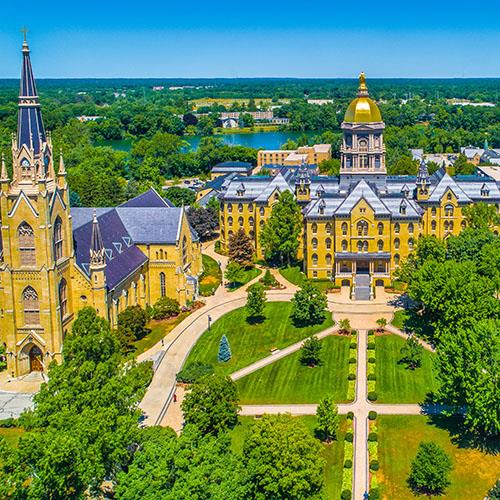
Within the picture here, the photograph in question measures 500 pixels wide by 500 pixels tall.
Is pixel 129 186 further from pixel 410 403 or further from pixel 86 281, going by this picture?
pixel 410 403

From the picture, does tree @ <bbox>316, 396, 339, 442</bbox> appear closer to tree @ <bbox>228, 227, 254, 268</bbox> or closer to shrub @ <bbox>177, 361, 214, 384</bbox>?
shrub @ <bbox>177, 361, 214, 384</bbox>

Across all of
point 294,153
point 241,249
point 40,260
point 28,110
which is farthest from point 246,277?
point 294,153

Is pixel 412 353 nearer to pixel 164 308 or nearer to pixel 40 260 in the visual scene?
pixel 164 308

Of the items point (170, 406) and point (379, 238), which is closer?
point (170, 406)

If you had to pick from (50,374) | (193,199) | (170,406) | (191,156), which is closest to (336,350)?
(170,406)

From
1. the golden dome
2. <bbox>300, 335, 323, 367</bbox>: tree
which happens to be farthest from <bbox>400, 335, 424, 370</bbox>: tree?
the golden dome

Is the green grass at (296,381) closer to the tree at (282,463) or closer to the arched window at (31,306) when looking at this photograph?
the tree at (282,463)
